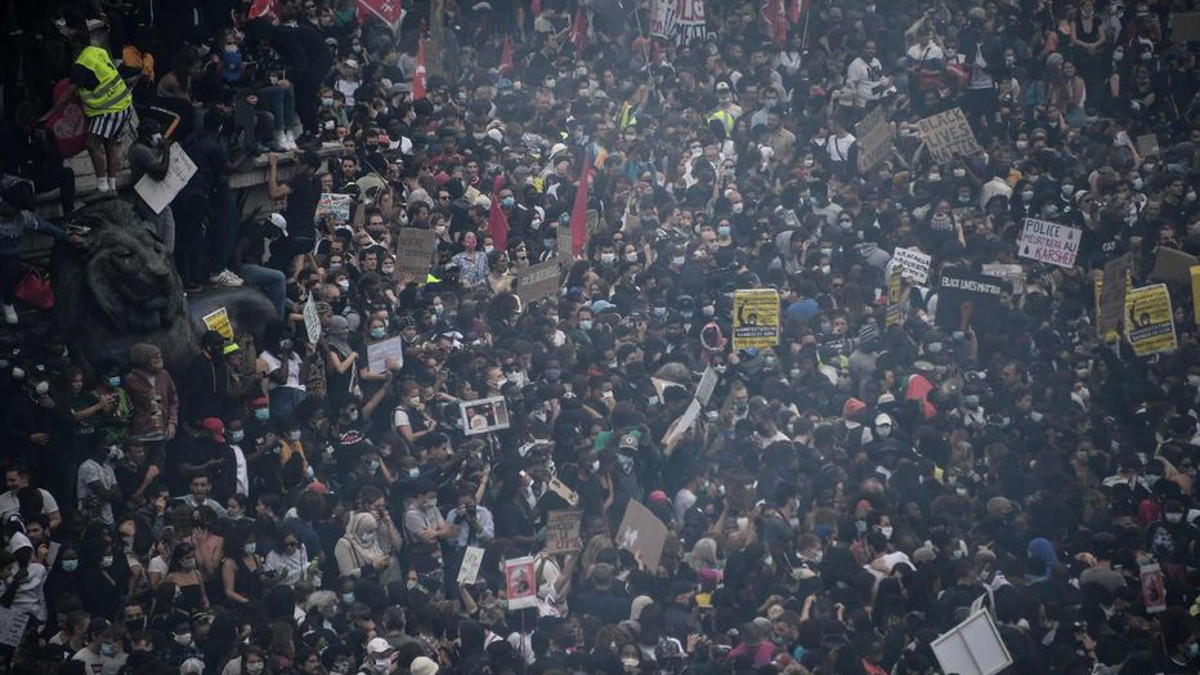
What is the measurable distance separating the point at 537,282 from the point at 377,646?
728cm

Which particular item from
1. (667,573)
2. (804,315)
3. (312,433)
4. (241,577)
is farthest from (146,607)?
(804,315)

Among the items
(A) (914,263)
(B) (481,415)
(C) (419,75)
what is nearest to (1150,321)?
(A) (914,263)

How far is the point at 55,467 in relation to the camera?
55.7ft

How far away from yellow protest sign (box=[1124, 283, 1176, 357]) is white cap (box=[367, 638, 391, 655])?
10.9 m

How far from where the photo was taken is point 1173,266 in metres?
26.0

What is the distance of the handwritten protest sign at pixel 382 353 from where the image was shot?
2034 cm

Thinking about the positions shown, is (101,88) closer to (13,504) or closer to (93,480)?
(93,480)

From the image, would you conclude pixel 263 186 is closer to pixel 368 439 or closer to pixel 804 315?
pixel 368 439

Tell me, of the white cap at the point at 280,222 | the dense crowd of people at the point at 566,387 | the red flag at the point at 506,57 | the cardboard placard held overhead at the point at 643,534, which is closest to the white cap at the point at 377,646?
the dense crowd of people at the point at 566,387

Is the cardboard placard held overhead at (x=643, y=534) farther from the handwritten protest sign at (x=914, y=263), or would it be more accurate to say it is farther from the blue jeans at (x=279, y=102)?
the handwritten protest sign at (x=914, y=263)

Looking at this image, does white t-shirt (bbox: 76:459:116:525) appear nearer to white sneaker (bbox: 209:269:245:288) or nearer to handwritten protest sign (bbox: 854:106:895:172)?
white sneaker (bbox: 209:269:245:288)

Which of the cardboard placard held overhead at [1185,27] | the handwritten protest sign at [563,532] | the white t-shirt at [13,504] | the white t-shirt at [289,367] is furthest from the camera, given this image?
the cardboard placard held overhead at [1185,27]

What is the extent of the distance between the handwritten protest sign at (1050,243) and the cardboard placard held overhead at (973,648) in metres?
8.98

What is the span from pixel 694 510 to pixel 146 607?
5438 mm
